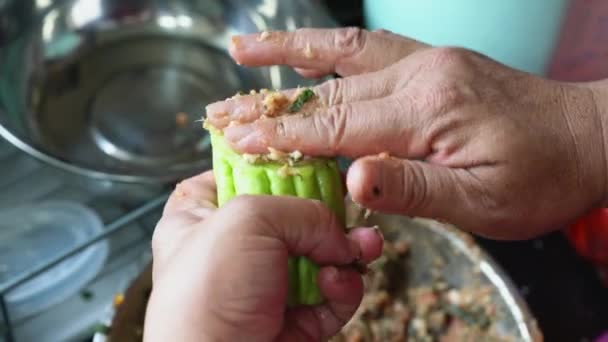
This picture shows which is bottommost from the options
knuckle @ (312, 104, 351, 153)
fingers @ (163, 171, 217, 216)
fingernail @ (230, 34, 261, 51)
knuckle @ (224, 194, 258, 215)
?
fingers @ (163, 171, 217, 216)

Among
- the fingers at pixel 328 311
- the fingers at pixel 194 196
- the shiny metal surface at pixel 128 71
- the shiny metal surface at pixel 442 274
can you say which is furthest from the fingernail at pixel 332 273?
the shiny metal surface at pixel 128 71

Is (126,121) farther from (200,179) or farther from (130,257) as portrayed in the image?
(200,179)

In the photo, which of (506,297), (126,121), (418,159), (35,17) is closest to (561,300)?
(506,297)

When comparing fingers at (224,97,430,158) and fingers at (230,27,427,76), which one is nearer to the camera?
fingers at (224,97,430,158)

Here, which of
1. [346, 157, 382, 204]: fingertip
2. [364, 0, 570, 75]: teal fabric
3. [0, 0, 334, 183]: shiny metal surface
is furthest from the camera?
[0, 0, 334, 183]: shiny metal surface

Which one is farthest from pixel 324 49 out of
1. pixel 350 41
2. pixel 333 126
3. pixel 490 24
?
pixel 490 24

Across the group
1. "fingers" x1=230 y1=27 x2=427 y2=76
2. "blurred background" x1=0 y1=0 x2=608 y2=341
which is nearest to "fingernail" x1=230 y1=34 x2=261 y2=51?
"fingers" x1=230 y1=27 x2=427 y2=76

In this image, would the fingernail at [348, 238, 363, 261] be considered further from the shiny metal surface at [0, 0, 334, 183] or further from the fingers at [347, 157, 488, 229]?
the shiny metal surface at [0, 0, 334, 183]
